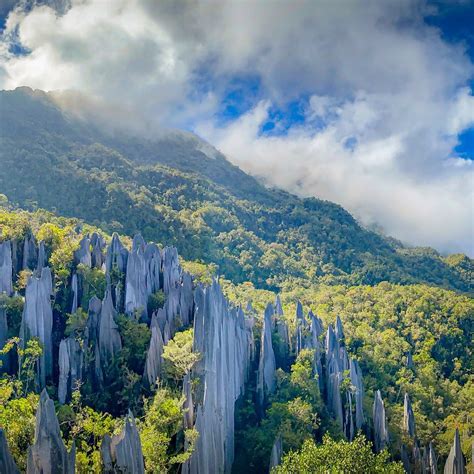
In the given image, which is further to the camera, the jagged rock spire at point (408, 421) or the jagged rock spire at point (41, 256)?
the jagged rock spire at point (408, 421)

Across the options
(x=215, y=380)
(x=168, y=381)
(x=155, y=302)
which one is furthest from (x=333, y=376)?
(x=155, y=302)

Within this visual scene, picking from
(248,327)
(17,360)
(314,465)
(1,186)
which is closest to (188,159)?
(1,186)

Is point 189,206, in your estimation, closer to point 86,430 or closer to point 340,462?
point 86,430

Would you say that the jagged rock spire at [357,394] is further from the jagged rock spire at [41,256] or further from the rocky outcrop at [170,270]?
the jagged rock spire at [41,256]

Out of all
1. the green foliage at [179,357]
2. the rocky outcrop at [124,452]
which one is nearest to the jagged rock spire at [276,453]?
the green foliage at [179,357]

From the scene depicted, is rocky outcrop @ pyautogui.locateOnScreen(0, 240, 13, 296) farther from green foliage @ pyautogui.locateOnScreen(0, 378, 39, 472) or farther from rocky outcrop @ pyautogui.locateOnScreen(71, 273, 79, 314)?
green foliage @ pyautogui.locateOnScreen(0, 378, 39, 472)

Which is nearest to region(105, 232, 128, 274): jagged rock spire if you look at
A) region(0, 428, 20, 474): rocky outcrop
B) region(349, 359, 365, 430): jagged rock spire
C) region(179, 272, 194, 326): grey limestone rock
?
region(179, 272, 194, 326): grey limestone rock

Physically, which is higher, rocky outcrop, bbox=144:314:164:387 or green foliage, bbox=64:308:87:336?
green foliage, bbox=64:308:87:336
